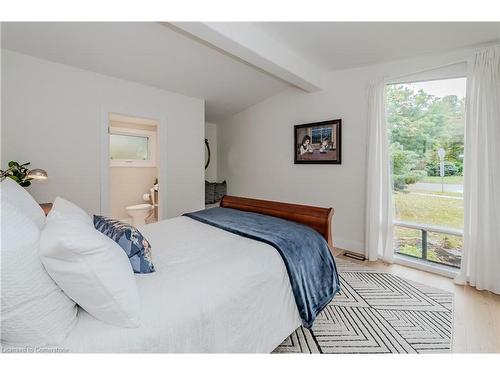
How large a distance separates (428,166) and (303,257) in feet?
6.96

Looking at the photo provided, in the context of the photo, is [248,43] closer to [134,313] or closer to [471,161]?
[134,313]

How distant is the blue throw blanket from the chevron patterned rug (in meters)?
0.22

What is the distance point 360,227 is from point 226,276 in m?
2.58

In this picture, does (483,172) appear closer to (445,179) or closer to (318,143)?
(445,179)

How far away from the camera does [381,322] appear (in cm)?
182

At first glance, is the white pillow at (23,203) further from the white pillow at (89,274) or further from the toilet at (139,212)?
the toilet at (139,212)

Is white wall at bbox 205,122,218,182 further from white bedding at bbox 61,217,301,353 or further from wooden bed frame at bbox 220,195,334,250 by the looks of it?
white bedding at bbox 61,217,301,353

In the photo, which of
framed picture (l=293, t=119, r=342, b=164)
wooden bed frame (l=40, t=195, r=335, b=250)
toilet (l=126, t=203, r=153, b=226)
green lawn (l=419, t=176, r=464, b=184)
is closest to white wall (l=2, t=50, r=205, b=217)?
wooden bed frame (l=40, t=195, r=335, b=250)

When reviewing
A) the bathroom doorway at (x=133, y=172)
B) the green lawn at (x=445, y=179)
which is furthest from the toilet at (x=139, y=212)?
the green lawn at (x=445, y=179)

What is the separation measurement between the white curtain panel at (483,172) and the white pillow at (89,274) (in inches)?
115

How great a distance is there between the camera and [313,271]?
1617 mm

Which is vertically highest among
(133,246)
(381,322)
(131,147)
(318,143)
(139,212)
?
(131,147)

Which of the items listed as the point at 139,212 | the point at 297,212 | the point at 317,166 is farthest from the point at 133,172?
the point at 297,212

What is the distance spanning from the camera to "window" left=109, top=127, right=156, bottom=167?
4.54m
